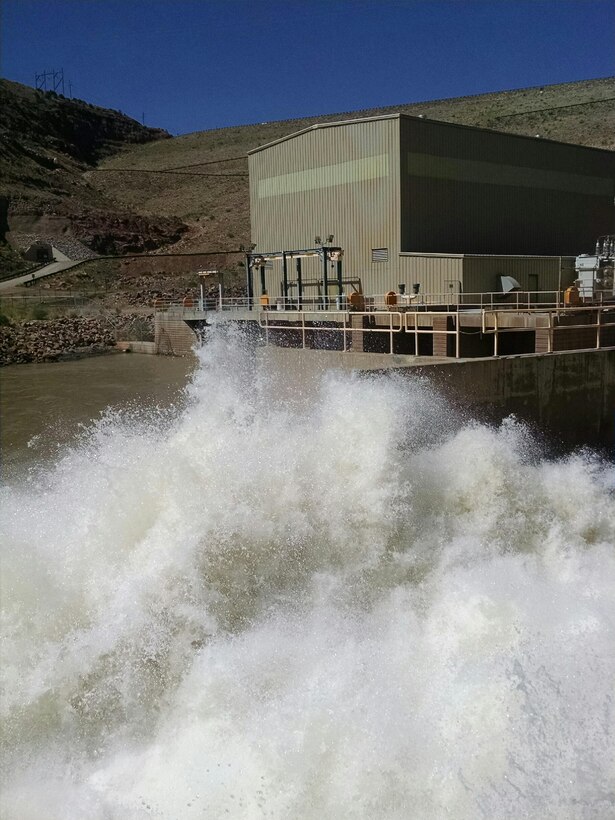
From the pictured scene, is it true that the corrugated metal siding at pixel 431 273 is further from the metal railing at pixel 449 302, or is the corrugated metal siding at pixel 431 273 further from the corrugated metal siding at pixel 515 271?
the metal railing at pixel 449 302

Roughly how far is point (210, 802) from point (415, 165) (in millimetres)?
24993

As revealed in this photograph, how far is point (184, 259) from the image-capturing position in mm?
57125

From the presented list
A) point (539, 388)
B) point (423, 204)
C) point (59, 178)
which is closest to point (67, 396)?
point (539, 388)

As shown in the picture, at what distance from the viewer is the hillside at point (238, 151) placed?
67.5 metres

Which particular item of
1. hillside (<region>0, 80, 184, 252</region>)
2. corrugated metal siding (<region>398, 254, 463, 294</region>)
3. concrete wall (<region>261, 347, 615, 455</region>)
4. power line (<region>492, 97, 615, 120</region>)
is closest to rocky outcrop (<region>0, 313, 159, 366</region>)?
corrugated metal siding (<region>398, 254, 463, 294</region>)

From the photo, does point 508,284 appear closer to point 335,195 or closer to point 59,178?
point 335,195

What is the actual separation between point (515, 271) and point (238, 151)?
270ft

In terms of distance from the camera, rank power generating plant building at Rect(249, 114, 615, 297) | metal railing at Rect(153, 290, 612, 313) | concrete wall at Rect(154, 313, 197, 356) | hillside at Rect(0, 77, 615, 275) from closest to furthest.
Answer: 1. metal railing at Rect(153, 290, 612, 313)
2. power generating plant building at Rect(249, 114, 615, 297)
3. concrete wall at Rect(154, 313, 197, 356)
4. hillside at Rect(0, 77, 615, 275)

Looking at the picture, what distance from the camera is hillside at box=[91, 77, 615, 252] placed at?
221 feet

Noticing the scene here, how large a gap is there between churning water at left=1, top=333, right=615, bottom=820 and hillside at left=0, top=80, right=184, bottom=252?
57.4 m

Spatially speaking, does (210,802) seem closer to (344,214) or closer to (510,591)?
(510,591)

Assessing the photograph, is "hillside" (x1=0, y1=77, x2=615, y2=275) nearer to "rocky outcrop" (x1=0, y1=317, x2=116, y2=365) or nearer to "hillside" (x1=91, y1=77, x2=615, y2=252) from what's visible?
"hillside" (x1=91, y1=77, x2=615, y2=252)

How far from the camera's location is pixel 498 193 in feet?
94.1

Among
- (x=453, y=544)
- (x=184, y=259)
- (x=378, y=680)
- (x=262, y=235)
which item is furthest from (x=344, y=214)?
(x=184, y=259)
